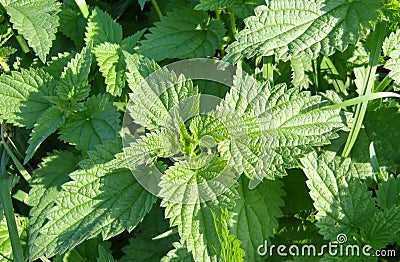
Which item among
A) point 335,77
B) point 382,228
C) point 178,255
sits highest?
point 335,77

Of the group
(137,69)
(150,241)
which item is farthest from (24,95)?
(150,241)

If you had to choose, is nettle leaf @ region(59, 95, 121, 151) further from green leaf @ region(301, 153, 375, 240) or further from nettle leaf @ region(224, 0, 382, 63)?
green leaf @ region(301, 153, 375, 240)

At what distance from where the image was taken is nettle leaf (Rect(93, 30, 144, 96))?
92.6 inches

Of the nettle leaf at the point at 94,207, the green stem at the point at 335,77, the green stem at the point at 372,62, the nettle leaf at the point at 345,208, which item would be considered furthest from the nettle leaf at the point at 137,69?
the green stem at the point at 335,77

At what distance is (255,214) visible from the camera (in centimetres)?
210

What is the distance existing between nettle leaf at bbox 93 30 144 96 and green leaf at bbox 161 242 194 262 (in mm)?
705

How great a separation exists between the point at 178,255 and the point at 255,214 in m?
0.34

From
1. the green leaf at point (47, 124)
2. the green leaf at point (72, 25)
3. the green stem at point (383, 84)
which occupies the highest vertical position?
the green leaf at point (72, 25)

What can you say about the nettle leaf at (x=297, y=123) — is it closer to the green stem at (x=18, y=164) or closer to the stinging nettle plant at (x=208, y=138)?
the stinging nettle plant at (x=208, y=138)

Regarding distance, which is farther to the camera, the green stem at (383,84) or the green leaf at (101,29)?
the green leaf at (101,29)

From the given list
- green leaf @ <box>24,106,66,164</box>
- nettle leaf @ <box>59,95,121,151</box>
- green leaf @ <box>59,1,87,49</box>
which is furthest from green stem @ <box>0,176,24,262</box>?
green leaf @ <box>59,1,87,49</box>

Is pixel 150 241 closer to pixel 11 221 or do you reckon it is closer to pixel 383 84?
pixel 11 221

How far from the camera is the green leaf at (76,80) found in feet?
7.47

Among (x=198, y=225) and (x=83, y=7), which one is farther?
(x=83, y=7)
